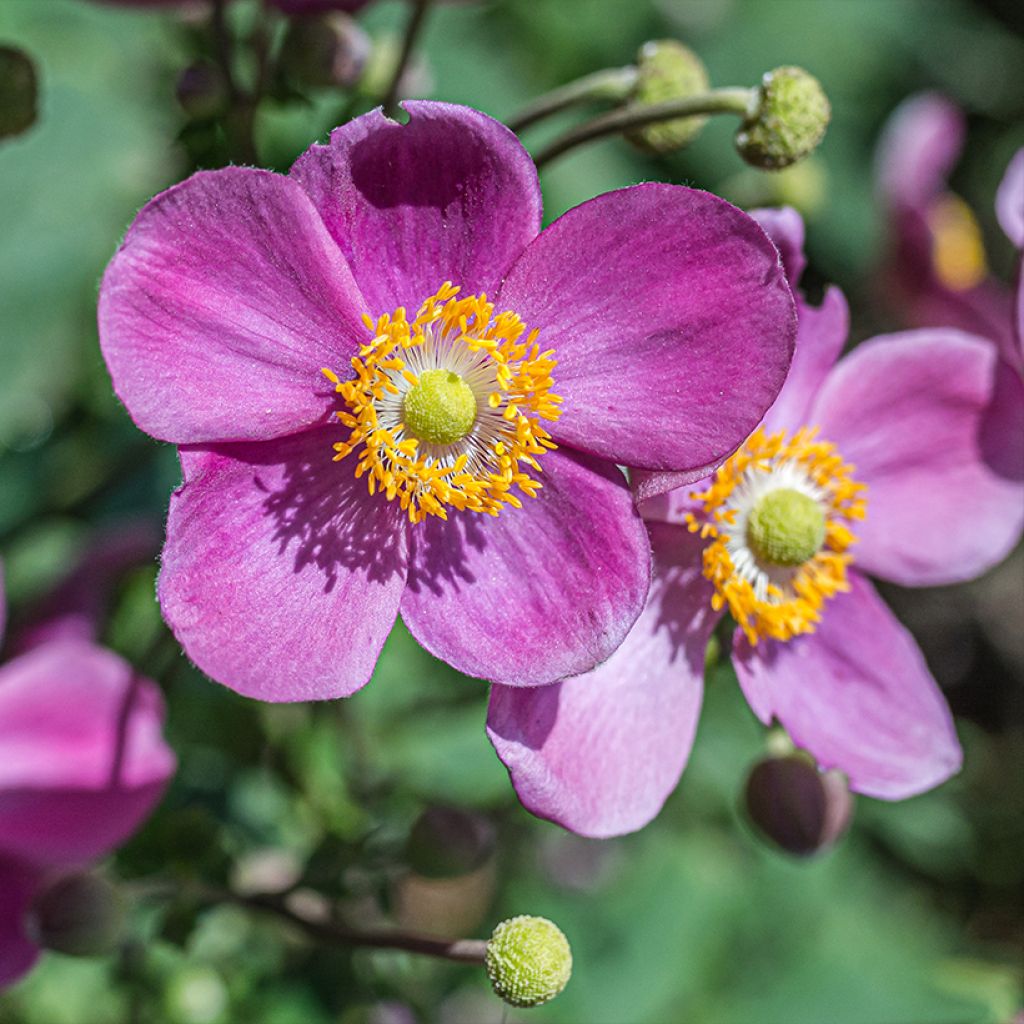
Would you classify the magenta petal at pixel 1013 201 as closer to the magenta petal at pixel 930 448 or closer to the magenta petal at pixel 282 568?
the magenta petal at pixel 930 448

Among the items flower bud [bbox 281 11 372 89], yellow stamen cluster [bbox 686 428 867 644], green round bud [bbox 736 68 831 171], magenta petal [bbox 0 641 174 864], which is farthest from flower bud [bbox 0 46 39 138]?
yellow stamen cluster [bbox 686 428 867 644]

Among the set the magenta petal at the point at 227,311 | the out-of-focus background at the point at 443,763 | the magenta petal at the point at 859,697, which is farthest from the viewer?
the out-of-focus background at the point at 443,763

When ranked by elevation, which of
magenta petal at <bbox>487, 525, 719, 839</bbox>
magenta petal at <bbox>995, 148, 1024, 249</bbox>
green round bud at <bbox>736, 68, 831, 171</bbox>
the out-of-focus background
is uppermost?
green round bud at <bbox>736, 68, 831, 171</bbox>

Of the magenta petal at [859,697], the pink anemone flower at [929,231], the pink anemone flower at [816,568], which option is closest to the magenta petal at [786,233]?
the pink anemone flower at [816,568]

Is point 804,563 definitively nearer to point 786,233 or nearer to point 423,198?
point 786,233

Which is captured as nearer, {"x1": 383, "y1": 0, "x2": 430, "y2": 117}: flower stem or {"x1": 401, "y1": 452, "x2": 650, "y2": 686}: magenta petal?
{"x1": 401, "y1": 452, "x2": 650, "y2": 686}: magenta petal

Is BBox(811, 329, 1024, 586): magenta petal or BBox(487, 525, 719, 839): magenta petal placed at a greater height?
BBox(811, 329, 1024, 586): magenta petal

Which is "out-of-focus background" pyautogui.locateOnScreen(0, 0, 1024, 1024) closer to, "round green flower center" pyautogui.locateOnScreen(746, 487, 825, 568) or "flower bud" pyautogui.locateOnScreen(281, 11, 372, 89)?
"flower bud" pyautogui.locateOnScreen(281, 11, 372, 89)
